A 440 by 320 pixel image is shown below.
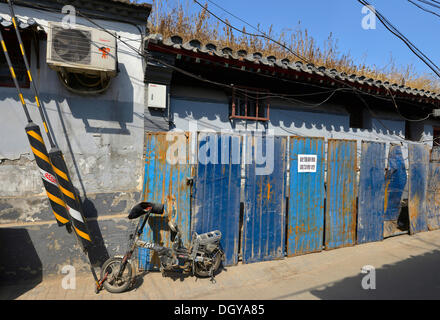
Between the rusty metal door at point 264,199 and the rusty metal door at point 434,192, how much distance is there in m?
6.00

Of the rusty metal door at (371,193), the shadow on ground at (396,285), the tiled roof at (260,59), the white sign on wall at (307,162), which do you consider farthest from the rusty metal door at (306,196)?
the tiled roof at (260,59)

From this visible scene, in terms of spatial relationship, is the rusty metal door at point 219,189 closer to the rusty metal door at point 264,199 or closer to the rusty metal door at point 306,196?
the rusty metal door at point 264,199

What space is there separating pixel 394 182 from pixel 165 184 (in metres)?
6.58

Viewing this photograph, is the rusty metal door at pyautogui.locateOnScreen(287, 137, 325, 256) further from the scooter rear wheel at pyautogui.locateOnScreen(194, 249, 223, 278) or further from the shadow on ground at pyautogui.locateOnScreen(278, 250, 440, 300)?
the scooter rear wheel at pyautogui.locateOnScreen(194, 249, 223, 278)

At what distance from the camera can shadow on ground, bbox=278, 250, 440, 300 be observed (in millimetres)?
4062

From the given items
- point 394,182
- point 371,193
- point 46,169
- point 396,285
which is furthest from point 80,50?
point 394,182

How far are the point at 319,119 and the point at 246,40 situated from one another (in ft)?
19.2

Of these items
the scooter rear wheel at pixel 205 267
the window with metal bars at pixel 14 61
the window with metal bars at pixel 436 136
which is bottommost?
the scooter rear wheel at pixel 205 267

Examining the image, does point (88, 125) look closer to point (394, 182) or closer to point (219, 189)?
point (219, 189)

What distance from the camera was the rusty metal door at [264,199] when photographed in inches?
204

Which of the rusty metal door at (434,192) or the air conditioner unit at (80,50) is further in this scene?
the rusty metal door at (434,192)

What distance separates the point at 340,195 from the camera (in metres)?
6.07

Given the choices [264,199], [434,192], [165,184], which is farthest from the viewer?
[434,192]

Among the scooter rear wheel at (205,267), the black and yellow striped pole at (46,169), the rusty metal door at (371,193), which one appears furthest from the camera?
the rusty metal door at (371,193)
